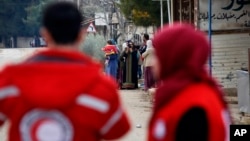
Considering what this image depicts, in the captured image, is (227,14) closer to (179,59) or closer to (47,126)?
(179,59)

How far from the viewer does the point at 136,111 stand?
15750mm

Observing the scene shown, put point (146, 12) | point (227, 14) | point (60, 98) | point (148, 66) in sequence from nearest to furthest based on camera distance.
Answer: point (60, 98) < point (227, 14) < point (148, 66) < point (146, 12)

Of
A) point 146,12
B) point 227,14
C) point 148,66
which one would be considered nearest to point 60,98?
point 227,14

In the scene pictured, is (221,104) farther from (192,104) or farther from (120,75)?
(120,75)

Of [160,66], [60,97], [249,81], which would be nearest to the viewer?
[60,97]

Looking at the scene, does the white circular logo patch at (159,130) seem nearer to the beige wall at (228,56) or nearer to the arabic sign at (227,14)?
the arabic sign at (227,14)

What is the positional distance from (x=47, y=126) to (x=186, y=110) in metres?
0.66

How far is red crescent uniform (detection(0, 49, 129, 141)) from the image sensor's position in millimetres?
3465

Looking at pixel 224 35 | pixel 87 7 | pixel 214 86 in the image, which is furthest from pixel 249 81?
pixel 87 7

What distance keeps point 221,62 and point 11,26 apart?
5404 cm

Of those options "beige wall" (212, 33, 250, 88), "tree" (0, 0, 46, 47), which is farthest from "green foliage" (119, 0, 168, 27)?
"tree" (0, 0, 46, 47)

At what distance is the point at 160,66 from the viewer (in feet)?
12.1

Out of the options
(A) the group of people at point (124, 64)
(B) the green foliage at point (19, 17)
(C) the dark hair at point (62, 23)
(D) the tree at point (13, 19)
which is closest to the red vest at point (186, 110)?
(C) the dark hair at point (62, 23)

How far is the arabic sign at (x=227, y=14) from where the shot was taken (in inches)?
696
